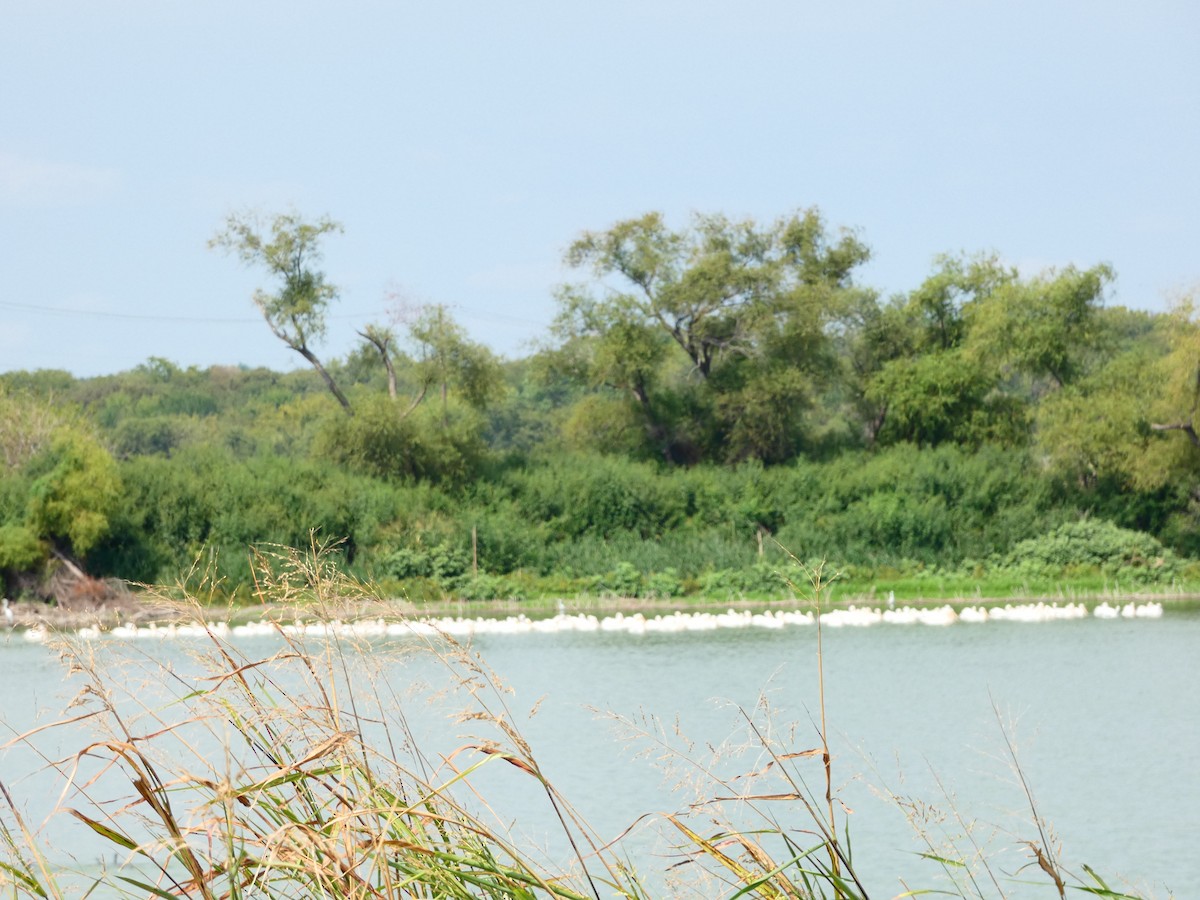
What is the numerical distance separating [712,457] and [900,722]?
82.6 feet

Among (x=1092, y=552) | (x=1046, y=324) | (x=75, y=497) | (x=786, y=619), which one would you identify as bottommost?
(x=786, y=619)

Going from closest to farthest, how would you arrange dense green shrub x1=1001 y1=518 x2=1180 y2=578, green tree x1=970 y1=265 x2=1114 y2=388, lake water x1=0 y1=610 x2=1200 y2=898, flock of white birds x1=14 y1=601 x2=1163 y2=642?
lake water x1=0 y1=610 x2=1200 y2=898
flock of white birds x1=14 y1=601 x2=1163 y2=642
dense green shrub x1=1001 y1=518 x2=1180 y2=578
green tree x1=970 y1=265 x2=1114 y2=388

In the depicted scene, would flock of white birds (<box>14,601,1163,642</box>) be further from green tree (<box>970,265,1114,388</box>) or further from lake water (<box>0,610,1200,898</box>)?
green tree (<box>970,265,1114,388</box>)

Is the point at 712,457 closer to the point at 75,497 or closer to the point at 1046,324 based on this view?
the point at 1046,324

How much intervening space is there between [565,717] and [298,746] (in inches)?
389

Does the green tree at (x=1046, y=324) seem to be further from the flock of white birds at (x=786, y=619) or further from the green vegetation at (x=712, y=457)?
the flock of white birds at (x=786, y=619)

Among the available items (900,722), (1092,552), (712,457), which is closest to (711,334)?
(712,457)

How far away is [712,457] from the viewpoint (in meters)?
36.9

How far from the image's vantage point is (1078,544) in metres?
28.5

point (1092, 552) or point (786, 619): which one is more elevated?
point (1092, 552)

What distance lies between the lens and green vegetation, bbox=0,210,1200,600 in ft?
92.7

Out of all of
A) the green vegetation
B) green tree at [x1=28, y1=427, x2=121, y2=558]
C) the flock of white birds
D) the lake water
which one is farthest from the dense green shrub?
green tree at [x1=28, y1=427, x2=121, y2=558]

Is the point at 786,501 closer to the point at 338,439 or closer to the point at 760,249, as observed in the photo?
the point at 760,249

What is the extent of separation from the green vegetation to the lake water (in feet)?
24.1
